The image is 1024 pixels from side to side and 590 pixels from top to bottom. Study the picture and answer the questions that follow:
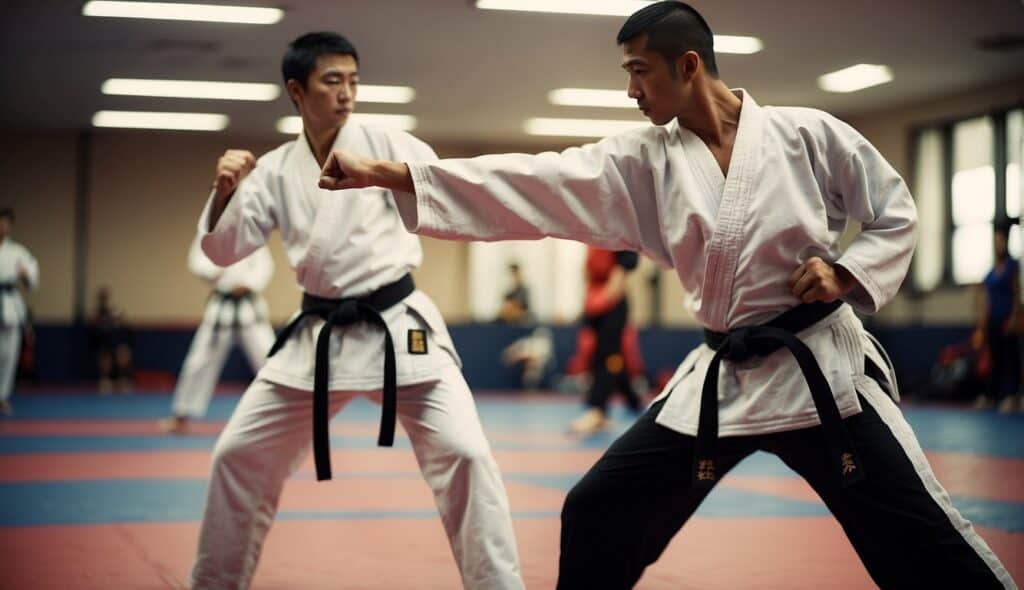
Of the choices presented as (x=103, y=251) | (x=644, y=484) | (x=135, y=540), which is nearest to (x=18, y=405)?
(x=103, y=251)

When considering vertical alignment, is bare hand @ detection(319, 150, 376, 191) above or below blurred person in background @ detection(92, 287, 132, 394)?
above

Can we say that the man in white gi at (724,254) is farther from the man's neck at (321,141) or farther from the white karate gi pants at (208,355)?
the white karate gi pants at (208,355)

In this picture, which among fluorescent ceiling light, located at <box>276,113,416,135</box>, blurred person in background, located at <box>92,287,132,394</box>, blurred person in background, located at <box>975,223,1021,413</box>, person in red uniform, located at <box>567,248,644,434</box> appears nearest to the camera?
person in red uniform, located at <box>567,248,644,434</box>

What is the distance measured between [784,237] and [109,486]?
4.50 metres

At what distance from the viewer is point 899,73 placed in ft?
46.2

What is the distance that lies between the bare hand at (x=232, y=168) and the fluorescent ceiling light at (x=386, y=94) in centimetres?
1165

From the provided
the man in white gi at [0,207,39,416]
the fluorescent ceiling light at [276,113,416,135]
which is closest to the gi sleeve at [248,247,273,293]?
the man in white gi at [0,207,39,416]

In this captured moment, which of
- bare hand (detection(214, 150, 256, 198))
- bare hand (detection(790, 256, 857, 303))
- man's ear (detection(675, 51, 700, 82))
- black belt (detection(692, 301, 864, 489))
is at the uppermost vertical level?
man's ear (detection(675, 51, 700, 82))

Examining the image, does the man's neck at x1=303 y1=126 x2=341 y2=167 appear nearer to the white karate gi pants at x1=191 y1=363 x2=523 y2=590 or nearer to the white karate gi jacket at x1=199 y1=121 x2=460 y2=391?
the white karate gi jacket at x1=199 y1=121 x2=460 y2=391

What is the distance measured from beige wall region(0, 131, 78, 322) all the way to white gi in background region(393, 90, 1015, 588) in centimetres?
1721

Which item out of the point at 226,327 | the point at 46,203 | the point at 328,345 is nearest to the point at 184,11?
the point at 226,327

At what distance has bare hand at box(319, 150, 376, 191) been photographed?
2.44 metres

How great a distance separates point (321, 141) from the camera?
342 cm

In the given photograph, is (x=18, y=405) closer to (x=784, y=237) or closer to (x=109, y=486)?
(x=109, y=486)
